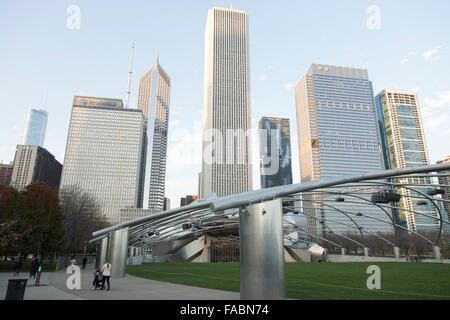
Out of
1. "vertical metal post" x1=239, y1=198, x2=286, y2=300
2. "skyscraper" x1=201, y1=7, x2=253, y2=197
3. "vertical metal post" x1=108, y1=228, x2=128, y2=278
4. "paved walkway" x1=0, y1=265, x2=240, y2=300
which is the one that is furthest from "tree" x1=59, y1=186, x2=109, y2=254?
"skyscraper" x1=201, y1=7, x2=253, y2=197

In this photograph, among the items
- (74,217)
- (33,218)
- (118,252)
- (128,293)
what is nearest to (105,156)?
(74,217)

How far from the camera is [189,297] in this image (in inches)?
484

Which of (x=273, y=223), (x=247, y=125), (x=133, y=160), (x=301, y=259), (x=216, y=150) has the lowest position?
(x=301, y=259)

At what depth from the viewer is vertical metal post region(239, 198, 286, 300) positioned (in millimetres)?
10656

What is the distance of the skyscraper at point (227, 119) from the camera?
598ft

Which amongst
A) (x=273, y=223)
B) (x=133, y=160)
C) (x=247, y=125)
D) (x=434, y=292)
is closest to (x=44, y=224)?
(x=273, y=223)

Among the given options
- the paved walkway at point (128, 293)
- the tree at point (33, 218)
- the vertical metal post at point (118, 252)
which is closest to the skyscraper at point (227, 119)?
the tree at point (33, 218)

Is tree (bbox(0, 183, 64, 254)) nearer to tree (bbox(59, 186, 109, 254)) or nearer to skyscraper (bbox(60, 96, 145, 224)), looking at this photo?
tree (bbox(59, 186, 109, 254))

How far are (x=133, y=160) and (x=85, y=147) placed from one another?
2874cm

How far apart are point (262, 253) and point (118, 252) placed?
17.1 metres

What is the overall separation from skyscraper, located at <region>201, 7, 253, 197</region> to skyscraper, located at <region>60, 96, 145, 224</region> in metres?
46.9
